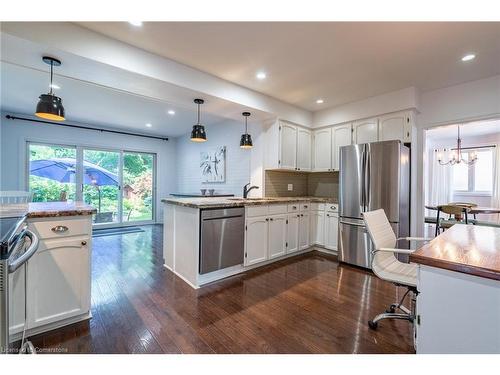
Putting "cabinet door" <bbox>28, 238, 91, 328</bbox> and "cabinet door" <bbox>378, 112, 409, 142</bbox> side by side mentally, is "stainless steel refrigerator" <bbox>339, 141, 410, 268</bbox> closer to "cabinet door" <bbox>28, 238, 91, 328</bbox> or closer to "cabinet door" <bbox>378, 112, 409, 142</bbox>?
"cabinet door" <bbox>378, 112, 409, 142</bbox>

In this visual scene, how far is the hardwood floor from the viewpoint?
5.43ft

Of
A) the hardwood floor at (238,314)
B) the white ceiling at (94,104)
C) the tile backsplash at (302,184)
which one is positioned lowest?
the hardwood floor at (238,314)

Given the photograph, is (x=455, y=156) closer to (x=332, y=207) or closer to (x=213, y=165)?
(x=332, y=207)

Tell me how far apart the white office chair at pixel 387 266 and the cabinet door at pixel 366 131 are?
1.92 m

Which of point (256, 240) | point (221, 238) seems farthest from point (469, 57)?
point (221, 238)

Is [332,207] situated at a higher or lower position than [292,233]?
higher

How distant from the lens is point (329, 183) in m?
4.47

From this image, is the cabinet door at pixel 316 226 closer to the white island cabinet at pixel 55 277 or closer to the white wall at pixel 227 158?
the white wall at pixel 227 158

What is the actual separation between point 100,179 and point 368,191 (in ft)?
19.7

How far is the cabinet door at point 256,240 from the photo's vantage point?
307cm

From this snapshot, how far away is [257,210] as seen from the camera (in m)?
3.16

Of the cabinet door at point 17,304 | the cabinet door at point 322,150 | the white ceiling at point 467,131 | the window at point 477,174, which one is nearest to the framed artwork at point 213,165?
the cabinet door at point 322,150

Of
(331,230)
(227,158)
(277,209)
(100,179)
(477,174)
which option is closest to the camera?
(277,209)

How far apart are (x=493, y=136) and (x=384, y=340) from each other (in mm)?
6915
